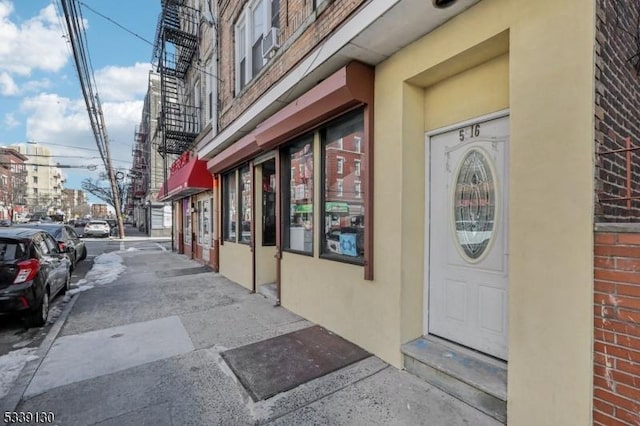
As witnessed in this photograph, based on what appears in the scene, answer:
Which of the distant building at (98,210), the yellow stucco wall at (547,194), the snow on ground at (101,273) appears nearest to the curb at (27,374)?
the snow on ground at (101,273)

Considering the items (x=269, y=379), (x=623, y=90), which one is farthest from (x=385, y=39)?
(x=269, y=379)

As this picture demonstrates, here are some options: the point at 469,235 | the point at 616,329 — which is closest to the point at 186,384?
the point at 469,235

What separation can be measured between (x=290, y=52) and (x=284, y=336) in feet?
14.8

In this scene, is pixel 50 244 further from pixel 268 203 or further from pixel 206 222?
pixel 206 222

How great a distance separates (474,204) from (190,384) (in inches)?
139

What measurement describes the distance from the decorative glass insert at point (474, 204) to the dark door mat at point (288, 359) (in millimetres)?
1858

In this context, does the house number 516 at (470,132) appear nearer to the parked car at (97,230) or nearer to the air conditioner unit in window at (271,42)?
the air conditioner unit in window at (271,42)

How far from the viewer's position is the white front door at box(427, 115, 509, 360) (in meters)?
3.11

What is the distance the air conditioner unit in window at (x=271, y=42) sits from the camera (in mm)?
5824

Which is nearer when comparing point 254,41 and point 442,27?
point 442,27

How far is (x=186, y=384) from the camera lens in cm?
332

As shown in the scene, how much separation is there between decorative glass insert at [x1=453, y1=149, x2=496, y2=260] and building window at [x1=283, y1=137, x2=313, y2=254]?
2.57 metres

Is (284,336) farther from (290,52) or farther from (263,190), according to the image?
(290,52)

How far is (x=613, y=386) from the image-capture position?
2.04 meters
